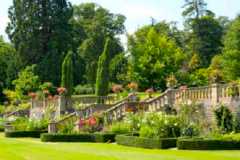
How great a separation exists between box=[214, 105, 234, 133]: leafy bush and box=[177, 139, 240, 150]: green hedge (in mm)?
4135

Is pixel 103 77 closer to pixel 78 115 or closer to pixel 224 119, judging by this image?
pixel 78 115

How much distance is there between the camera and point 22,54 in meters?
64.2

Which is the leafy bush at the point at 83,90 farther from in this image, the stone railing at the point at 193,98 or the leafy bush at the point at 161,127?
the leafy bush at the point at 161,127

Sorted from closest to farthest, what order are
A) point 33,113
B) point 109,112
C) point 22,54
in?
point 109,112 → point 33,113 → point 22,54

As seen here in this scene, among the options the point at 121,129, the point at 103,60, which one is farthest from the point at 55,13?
the point at 121,129

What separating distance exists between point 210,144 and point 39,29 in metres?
44.9

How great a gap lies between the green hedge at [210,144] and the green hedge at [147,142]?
120 cm

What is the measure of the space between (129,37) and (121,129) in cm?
3524

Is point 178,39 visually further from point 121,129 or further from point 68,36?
point 121,129

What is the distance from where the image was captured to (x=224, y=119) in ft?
89.4

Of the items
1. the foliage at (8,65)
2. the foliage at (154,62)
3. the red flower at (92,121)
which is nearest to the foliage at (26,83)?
the foliage at (8,65)

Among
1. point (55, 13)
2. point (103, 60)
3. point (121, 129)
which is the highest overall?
point (55, 13)

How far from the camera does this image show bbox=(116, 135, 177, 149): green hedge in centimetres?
2416

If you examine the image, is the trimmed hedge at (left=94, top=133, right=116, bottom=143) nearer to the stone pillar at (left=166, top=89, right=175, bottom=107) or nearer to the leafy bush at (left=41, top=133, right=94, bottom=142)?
the leafy bush at (left=41, top=133, right=94, bottom=142)
